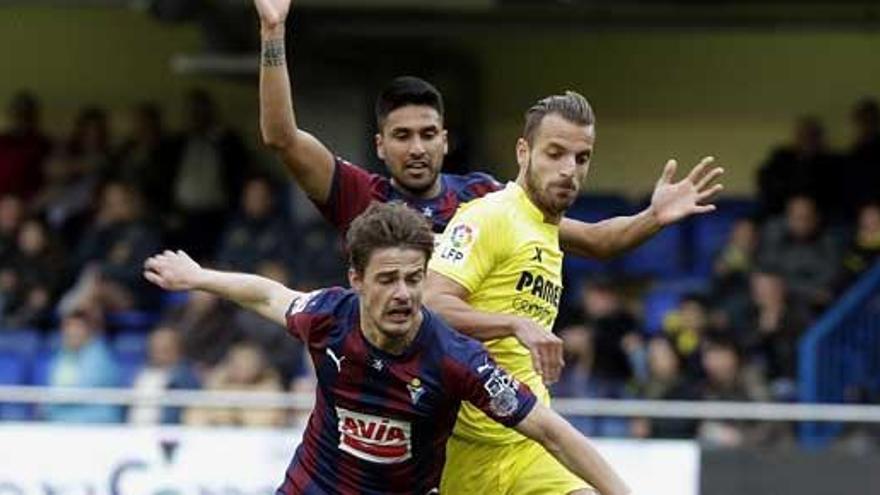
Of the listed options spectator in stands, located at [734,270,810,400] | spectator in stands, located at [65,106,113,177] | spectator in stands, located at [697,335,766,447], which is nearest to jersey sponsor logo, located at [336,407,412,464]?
spectator in stands, located at [697,335,766,447]

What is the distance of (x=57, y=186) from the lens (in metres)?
18.4

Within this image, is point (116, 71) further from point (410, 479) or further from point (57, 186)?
point (410, 479)

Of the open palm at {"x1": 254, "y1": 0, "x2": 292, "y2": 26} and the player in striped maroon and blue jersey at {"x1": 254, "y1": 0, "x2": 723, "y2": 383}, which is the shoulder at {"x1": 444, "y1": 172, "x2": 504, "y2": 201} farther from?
the open palm at {"x1": 254, "y1": 0, "x2": 292, "y2": 26}

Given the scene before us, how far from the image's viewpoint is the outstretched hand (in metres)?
Result: 8.61

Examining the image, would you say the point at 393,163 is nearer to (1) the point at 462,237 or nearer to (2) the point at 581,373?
(1) the point at 462,237

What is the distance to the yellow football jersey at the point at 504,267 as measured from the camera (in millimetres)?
8438

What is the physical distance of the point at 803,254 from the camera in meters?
15.3

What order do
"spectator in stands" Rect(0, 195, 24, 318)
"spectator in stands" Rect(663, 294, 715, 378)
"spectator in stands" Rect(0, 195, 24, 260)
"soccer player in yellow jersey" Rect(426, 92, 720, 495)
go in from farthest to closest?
"spectator in stands" Rect(0, 195, 24, 260)
"spectator in stands" Rect(0, 195, 24, 318)
"spectator in stands" Rect(663, 294, 715, 378)
"soccer player in yellow jersey" Rect(426, 92, 720, 495)

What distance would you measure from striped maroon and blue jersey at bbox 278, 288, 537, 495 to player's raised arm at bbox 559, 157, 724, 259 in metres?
1.17

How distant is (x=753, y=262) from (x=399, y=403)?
7589mm


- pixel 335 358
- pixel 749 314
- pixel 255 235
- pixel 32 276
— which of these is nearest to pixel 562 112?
pixel 335 358

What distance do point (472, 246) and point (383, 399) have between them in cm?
62

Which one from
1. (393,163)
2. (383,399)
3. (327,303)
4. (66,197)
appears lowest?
(383,399)

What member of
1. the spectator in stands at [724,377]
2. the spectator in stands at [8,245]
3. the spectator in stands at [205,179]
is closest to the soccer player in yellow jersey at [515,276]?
the spectator in stands at [724,377]
